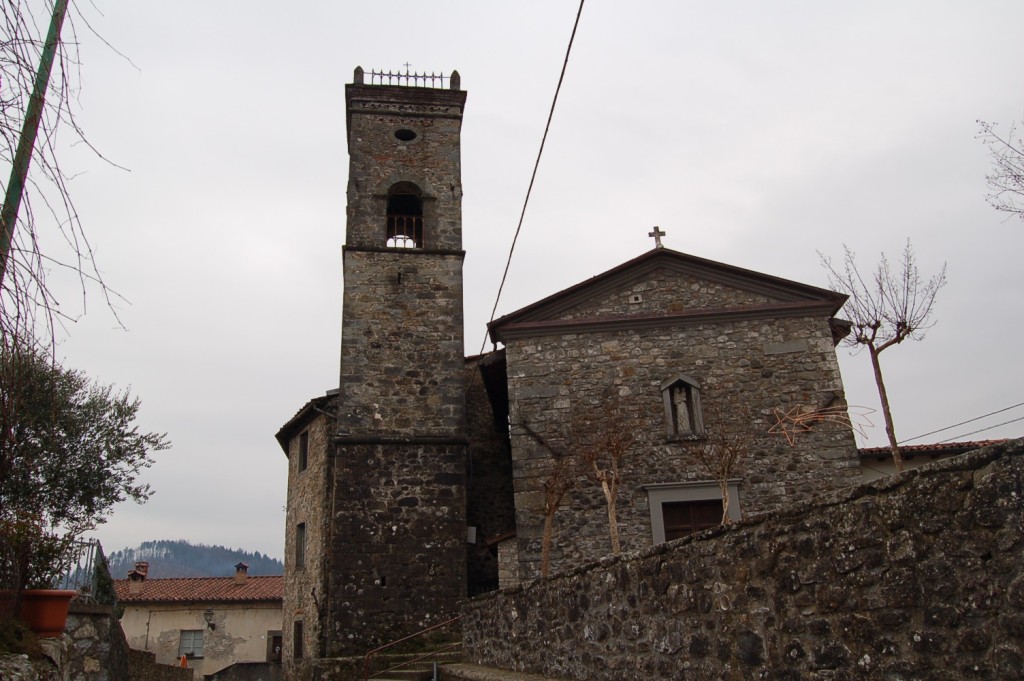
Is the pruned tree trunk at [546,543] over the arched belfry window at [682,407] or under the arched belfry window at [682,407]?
under

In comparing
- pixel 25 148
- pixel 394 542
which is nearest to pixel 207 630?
pixel 394 542

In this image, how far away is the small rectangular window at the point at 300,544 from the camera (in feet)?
55.9

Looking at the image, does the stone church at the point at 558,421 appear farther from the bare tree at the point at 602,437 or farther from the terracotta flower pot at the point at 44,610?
the terracotta flower pot at the point at 44,610

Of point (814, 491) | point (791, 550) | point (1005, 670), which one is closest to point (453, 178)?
point (814, 491)

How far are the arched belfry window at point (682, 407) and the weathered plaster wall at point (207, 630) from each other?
21004 millimetres

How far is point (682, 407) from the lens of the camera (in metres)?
12.1

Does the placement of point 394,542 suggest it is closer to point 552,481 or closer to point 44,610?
point 552,481

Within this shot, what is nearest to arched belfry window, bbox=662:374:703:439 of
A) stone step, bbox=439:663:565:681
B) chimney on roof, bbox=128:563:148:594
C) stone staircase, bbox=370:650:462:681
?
stone staircase, bbox=370:650:462:681

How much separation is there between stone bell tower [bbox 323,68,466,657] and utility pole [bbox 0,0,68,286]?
974 centimetres

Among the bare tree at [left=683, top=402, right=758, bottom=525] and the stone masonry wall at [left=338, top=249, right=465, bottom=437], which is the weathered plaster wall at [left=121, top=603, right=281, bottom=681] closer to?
the stone masonry wall at [left=338, top=249, right=465, bottom=437]

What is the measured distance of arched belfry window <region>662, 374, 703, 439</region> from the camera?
12.0 m

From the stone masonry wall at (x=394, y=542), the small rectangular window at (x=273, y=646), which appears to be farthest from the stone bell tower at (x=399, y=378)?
the small rectangular window at (x=273, y=646)

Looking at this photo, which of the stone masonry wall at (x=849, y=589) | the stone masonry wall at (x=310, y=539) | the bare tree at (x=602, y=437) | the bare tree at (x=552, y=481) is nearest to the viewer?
the stone masonry wall at (x=849, y=589)

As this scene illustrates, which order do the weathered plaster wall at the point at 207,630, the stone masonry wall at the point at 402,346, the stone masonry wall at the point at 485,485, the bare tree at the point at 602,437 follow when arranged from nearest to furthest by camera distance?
the bare tree at the point at 602,437, the stone masonry wall at the point at 402,346, the stone masonry wall at the point at 485,485, the weathered plaster wall at the point at 207,630
